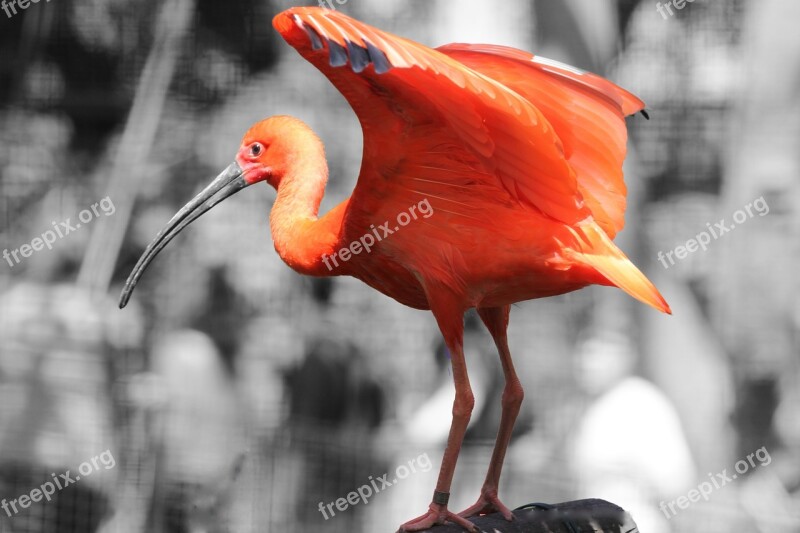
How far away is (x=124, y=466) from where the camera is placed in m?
4.41

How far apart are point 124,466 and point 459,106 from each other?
2876 mm

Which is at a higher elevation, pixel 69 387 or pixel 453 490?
pixel 69 387

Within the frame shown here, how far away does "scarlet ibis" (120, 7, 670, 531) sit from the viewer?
222 centimetres

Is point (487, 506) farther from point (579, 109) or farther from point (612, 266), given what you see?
point (579, 109)

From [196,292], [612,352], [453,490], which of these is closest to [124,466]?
[196,292]

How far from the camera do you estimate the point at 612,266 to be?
2.40 metres

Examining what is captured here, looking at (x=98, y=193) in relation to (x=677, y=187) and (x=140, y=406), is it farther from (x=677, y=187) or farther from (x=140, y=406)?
(x=677, y=187)
